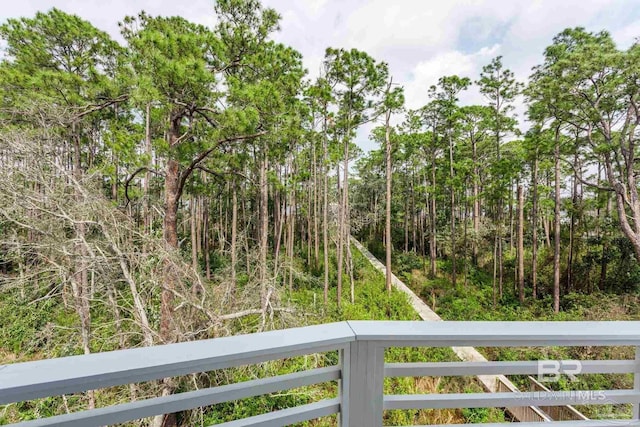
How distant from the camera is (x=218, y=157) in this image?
559cm

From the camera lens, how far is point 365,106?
29.0ft

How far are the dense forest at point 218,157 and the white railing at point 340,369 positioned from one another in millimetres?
2635

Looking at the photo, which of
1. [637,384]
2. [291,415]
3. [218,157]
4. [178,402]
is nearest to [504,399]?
[637,384]

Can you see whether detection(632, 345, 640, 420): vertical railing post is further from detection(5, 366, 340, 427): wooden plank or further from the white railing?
detection(5, 366, 340, 427): wooden plank

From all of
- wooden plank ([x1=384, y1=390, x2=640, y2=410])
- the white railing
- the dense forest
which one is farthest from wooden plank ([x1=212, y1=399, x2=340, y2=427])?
the dense forest

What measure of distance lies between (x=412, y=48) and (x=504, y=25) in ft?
5.19

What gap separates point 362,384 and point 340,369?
8cm

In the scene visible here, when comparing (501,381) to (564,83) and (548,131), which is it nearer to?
(564,83)

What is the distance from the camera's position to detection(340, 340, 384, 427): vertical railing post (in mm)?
775

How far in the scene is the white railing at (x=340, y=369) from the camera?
58 cm
